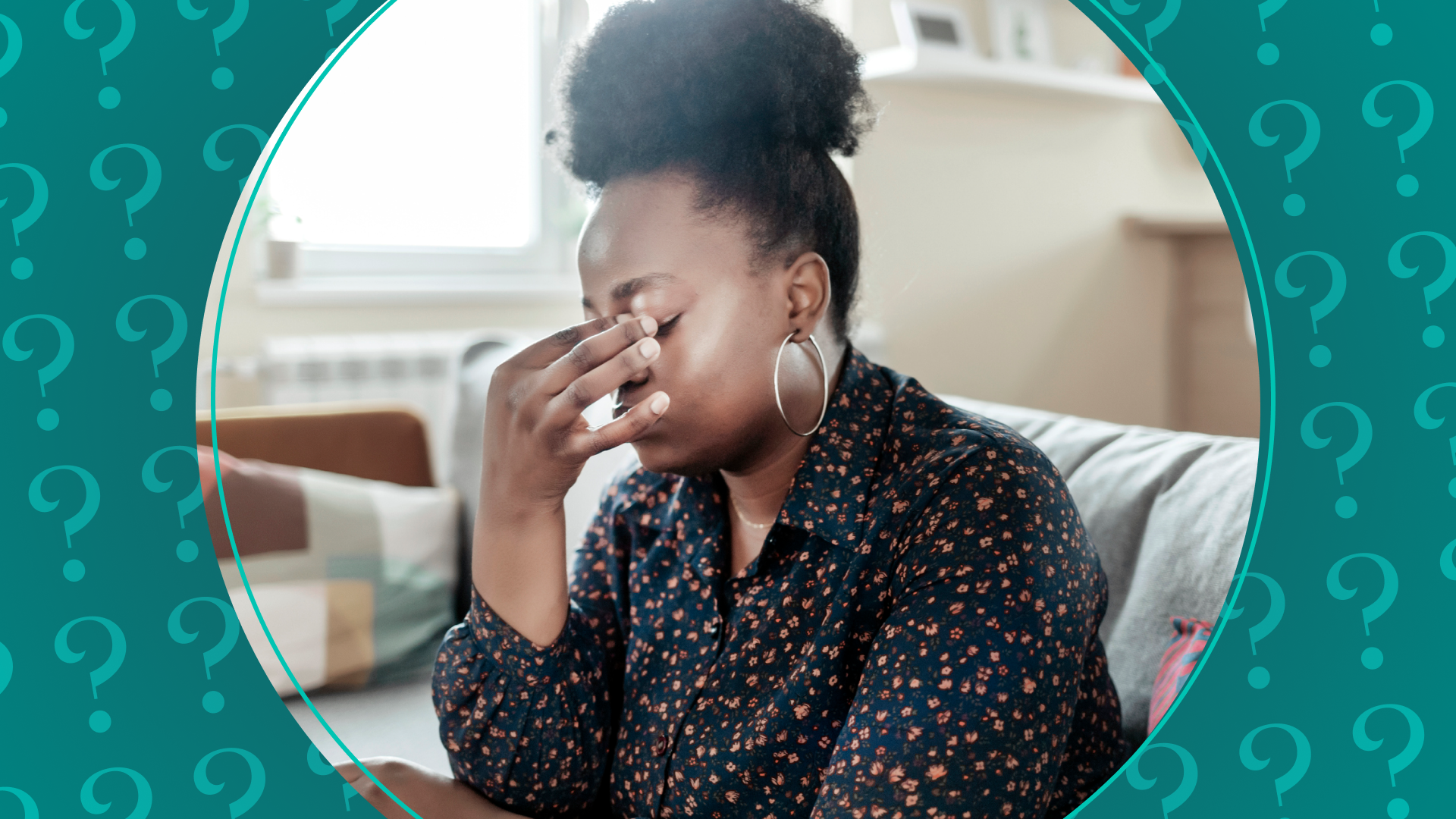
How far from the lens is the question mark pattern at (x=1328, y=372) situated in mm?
455

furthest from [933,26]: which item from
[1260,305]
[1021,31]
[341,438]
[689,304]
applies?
[1260,305]

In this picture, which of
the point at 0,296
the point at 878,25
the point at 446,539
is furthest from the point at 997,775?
the point at 446,539

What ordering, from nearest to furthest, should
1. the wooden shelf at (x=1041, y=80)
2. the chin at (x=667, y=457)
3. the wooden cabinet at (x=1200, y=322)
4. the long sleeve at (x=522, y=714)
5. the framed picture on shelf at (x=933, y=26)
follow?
the chin at (x=667, y=457) < the long sleeve at (x=522, y=714) < the wooden cabinet at (x=1200, y=322) < the wooden shelf at (x=1041, y=80) < the framed picture on shelf at (x=933, y=26)

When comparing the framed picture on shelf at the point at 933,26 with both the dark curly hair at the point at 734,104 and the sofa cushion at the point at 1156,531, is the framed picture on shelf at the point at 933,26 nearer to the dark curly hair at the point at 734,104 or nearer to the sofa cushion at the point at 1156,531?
the sofa cushion at the point at 1156,531

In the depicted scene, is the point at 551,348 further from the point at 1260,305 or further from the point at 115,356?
the point at 1260,305

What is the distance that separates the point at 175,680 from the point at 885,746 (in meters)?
0.34

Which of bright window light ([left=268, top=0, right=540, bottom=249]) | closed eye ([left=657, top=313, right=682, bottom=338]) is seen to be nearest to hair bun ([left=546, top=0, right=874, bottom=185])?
closed eye ([left=657, top=313, right=682, bottom=338])

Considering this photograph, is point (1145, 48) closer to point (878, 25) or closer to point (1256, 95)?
point (1256, 95)

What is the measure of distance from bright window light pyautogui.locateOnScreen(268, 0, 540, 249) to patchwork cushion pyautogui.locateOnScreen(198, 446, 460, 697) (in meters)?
0.76

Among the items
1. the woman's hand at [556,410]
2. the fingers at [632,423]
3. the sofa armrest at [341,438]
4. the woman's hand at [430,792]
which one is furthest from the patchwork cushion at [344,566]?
the fingers at [632,423]

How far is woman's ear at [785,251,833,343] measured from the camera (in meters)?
0.68

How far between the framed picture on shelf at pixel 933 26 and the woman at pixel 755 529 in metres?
1.57

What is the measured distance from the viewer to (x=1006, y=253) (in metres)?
1.08

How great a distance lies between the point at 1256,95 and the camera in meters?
0.46
